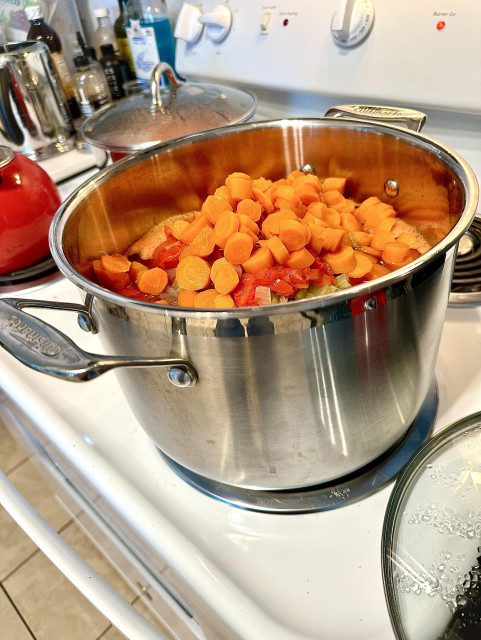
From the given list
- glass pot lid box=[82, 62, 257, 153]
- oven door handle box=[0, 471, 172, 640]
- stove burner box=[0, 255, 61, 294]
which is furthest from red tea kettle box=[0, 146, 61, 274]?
oven door handle box=[0, 471, 172, 640]

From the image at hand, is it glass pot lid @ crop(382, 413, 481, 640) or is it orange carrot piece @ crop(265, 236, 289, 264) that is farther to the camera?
orange carrot piece @ crop(265, 236, 289, 264)

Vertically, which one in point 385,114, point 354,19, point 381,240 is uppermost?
point 354,19

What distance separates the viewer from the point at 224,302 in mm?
475

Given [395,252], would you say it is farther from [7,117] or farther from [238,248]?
[7,117]

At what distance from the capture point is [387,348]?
16.5 inches

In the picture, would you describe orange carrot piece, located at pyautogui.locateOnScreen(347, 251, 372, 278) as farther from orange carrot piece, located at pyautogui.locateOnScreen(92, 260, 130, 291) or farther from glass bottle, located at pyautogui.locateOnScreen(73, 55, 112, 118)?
glass bottle, located at pyautogui.locateOnScreen(73, 55, 112, 118)

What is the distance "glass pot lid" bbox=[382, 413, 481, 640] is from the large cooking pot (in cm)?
5

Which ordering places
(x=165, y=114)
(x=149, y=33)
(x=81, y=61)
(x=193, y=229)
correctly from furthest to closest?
(x=81, y=61), (x=149, y=33), (x=165, y=114), (x=193, y=229)

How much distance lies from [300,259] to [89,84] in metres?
1.04

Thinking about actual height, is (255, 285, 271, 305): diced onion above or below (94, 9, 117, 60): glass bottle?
below

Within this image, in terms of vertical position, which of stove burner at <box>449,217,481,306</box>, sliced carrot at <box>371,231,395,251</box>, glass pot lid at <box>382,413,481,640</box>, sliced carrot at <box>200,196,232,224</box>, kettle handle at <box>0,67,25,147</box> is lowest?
glass pot lid at <box>382,413,481,640</box>

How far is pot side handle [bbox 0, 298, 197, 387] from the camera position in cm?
35

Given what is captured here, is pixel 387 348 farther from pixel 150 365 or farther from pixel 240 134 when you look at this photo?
pixel 240 134

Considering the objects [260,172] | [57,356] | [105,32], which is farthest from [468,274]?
[105,32]
